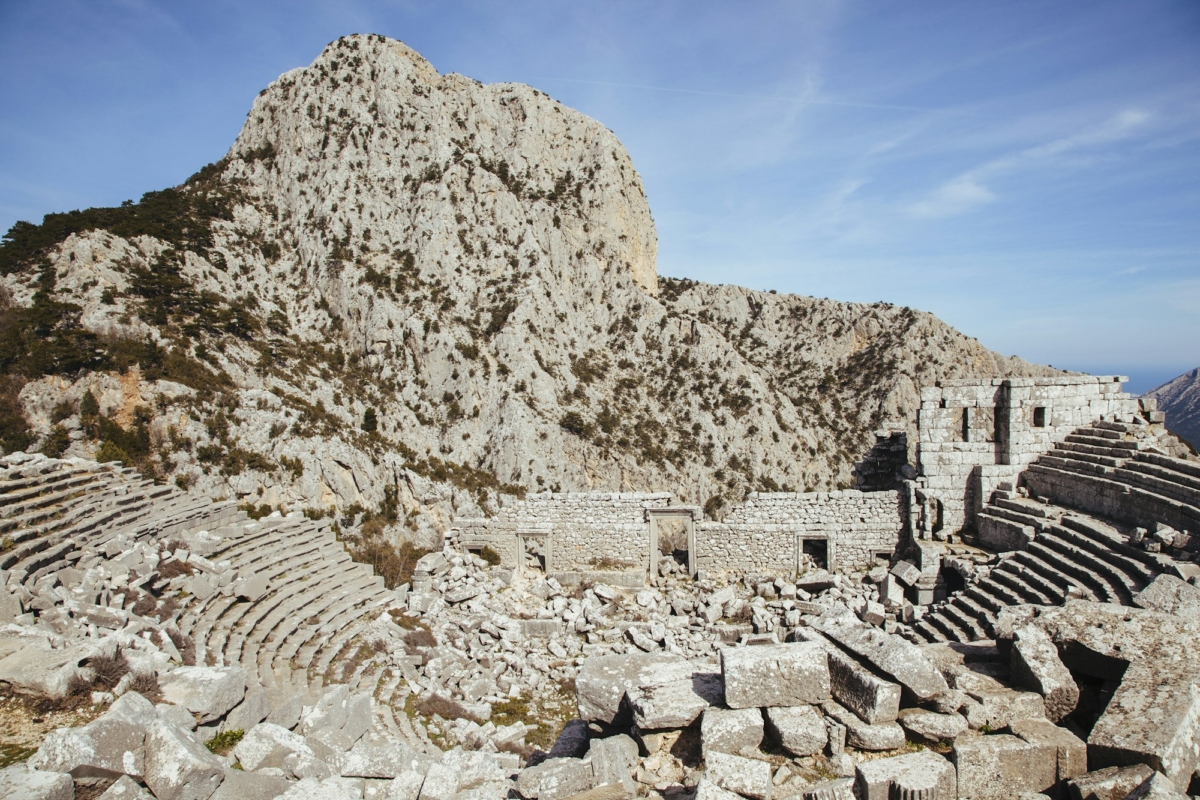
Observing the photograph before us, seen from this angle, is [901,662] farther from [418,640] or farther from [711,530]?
[711,530]

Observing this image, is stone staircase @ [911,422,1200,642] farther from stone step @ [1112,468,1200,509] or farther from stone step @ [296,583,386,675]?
stone step @ [296,583,386,675]

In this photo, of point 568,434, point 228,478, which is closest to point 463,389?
point 568,434

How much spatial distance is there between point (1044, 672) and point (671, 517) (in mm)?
13493

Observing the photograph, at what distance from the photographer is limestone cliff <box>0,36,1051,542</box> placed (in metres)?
24.2

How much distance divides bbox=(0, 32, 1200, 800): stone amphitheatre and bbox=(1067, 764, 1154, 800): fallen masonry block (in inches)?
1.2

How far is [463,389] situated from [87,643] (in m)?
28.4

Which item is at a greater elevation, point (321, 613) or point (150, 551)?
point (150, 551)

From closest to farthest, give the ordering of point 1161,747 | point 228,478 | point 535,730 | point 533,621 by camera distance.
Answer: point 1161,747, point 535,730, point 533,621, point 228,478

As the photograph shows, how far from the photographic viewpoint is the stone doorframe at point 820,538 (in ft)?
60.6

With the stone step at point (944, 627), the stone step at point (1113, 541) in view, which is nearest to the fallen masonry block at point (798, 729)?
the stone step at point (944, 627)

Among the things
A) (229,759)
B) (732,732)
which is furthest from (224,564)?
(732,732)

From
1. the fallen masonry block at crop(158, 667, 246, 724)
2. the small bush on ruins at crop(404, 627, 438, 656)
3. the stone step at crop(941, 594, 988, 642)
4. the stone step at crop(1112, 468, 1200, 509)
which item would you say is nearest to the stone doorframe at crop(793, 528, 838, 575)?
the stone step at crop(941, 594, 988, 642)

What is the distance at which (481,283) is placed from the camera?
4238cm

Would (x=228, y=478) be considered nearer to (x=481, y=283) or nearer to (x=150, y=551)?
(x=150, y=551)
